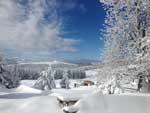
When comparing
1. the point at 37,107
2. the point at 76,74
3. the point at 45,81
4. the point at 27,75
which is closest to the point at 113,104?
the point at 37,107

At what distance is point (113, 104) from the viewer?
9.11m

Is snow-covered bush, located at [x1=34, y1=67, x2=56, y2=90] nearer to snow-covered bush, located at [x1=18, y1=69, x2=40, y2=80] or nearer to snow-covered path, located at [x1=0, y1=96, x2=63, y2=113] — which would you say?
snow-covered path, located at [x1=0, y1=96, x2=63, y2=113]

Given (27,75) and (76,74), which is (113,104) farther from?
(76,74)

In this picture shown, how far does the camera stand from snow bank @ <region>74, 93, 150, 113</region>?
902cm

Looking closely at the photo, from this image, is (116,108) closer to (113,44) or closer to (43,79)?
(113,44)

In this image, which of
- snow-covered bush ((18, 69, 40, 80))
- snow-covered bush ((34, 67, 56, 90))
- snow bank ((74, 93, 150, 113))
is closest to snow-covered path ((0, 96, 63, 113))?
snow bank ((74, 93, 150, 113))

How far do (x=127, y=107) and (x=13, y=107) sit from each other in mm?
5167

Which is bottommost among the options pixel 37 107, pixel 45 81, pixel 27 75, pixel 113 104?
pixel 27 75

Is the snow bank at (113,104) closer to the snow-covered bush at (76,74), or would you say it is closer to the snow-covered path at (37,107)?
the snow-covered path at (37,107)

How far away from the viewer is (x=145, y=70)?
39.7ft

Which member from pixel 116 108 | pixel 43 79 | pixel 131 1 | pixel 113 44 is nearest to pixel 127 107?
pixel 116 108

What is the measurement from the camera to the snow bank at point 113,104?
29.6ft

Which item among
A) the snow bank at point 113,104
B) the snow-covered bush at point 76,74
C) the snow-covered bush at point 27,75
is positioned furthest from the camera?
the snow-covered bush at point 76,74

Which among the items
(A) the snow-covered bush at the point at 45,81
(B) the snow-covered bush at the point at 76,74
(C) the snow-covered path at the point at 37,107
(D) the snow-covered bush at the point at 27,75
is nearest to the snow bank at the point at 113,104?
(C) the snow-covered path at the point at 37,107
